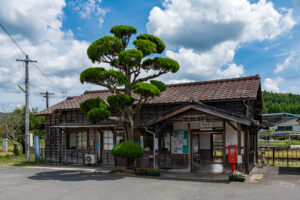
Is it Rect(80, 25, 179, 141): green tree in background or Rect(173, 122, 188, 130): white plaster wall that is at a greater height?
Rect(80, 25, 179, 141): green tree in background

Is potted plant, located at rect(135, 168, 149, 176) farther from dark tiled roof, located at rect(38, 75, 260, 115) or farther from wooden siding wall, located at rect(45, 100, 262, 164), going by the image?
dark tiled roof, located at rect(38, 75, 260, 115)

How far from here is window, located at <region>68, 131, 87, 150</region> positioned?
1678cm

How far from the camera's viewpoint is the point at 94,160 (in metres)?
15.5

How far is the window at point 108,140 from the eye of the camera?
51.8ft

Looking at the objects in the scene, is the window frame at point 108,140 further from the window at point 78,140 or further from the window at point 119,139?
the window at point 78,140

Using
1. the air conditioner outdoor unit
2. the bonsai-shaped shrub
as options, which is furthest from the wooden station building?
the bonsai-shaped shrub

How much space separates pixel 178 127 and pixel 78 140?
22.8 feet

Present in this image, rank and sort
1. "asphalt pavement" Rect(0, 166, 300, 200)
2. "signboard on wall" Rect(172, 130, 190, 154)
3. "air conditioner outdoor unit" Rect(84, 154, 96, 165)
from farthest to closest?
"air conditioner outdoor unit" Rect(84, 154, 96, 165) < "signboard on wall" Rect(172, 130, 190, 154) < "asphalt pavement" Rect(0, 166, 300, 200)

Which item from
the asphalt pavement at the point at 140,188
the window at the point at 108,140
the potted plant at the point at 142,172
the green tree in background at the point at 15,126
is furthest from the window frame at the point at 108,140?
the green tree in background at the point at 15,126

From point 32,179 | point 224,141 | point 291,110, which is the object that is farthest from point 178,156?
point 291,110

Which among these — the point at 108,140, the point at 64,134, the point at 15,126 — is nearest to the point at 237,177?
the point at 108,140

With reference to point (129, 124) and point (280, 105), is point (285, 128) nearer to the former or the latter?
point (129, 124)

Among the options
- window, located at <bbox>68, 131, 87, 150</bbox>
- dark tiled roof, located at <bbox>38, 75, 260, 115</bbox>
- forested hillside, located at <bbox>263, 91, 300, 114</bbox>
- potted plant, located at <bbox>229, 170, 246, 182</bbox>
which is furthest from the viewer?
forested hillside, located at <bbox>263, 91, 300, 114</bbox>

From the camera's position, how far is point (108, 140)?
625 inches
